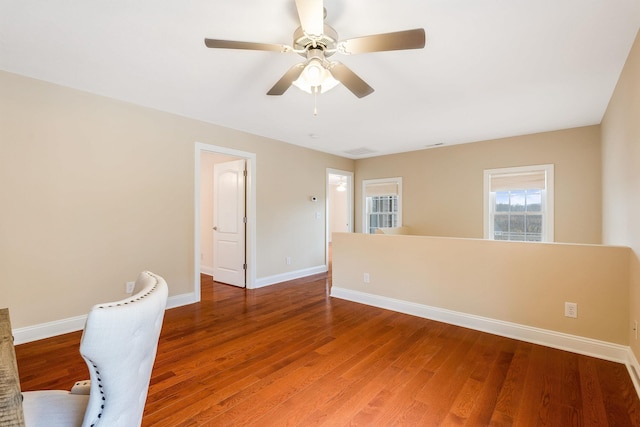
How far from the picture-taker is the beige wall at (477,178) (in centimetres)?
419

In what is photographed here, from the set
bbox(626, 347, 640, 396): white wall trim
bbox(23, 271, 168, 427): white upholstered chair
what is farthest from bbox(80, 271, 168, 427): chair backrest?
bbox(626, 347, 640, 396): white wall trim

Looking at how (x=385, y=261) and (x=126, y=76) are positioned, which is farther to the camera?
(x=385, y=261)

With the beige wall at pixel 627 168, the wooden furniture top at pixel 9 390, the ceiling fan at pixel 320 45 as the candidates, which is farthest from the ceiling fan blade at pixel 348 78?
the wooden furniture top at pixel 9 390

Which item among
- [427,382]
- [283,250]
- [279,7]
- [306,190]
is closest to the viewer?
[279,7]

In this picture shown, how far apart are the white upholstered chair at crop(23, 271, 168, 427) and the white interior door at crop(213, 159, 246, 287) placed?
3755 mm

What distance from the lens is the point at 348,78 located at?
6.98ft

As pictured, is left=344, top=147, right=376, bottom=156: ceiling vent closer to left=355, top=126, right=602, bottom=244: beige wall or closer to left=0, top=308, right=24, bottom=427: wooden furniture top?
left=355, top=126, right=602, bottom=244: beige wall

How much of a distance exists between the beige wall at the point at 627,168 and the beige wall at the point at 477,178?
88 centimetres

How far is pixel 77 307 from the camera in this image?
3010 mm

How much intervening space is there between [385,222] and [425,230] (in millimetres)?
981

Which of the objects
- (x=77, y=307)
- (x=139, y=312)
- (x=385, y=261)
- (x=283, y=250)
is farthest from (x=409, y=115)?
(x=77, y=307)

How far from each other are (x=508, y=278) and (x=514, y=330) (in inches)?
19.8

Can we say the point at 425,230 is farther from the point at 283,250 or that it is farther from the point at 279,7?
the point at 279,7

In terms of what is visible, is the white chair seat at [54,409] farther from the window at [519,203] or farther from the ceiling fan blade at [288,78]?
the window at [519,203]
